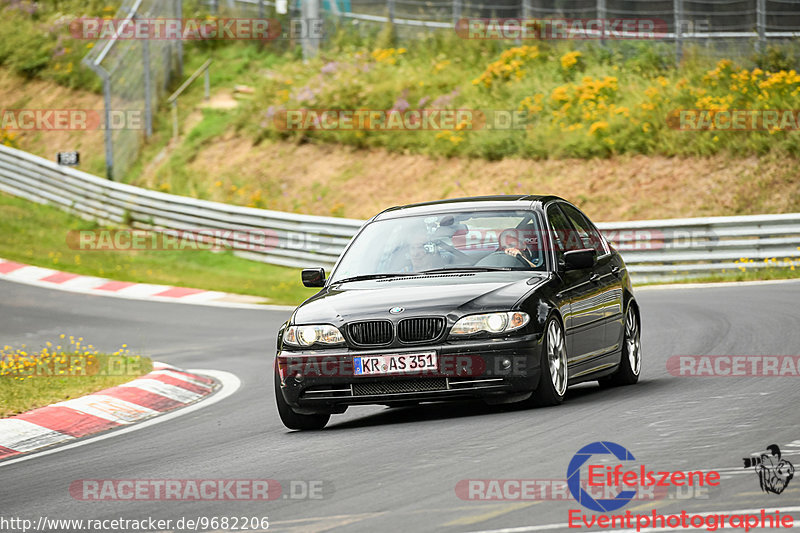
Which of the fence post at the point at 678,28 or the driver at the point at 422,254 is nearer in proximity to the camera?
the driver at the point at 422,254

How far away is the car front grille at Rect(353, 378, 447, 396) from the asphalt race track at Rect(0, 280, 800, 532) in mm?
256

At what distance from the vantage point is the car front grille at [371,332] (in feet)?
28.4

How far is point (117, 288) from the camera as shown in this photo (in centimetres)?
2302

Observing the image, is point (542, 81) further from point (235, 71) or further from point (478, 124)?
point (235, 71)

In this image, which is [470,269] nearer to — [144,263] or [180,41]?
[144,263]

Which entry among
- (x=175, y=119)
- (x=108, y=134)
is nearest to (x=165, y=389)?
(x=108, y=134)

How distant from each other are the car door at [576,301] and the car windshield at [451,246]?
0.24 meters

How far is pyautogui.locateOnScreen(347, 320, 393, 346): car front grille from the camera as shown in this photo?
8.66 meters

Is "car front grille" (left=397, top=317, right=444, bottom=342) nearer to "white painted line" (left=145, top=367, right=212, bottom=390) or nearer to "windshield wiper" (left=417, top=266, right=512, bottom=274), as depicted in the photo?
"windshield wiper" (left=417, top=266, right=512, bottom=274)

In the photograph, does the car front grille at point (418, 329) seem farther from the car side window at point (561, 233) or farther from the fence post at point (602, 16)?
the fence post at point (602, 16)

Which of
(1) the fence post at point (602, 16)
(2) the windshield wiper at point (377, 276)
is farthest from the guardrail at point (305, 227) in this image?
(2) the windshield wiper at point (377, 276)

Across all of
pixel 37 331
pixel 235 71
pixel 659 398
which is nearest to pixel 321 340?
pixel 659 398

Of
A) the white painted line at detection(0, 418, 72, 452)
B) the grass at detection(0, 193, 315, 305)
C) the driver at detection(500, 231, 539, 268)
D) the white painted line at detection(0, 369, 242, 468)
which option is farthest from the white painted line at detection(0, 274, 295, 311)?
the driver at detection(500, 231, 539, 268)

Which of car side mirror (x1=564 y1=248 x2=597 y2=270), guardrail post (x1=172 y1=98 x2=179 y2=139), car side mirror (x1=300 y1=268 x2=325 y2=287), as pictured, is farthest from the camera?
guardrail post (x1=172 y1=98 x2=179 y2=139)
